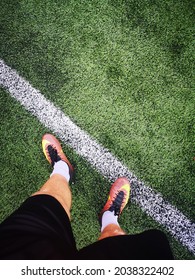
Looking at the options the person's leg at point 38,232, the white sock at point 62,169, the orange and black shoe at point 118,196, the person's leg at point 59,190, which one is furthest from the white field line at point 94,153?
the person's leg at point 38,232

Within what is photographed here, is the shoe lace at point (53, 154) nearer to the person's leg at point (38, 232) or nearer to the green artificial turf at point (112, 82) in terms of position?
the green artificial turf at point (112, 82)

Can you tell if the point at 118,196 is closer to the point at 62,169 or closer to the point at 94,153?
the point at 94,153

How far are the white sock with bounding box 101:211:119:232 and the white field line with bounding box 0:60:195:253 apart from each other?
244 mm

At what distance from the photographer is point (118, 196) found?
7.68 feet

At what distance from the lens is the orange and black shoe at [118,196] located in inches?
92.4

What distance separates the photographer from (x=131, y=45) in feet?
8.32

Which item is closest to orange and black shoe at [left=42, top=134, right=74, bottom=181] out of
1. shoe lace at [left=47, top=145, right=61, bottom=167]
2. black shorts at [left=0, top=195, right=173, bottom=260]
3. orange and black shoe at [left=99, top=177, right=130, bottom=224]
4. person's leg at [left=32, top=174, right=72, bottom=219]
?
shoe lace at [left=47, top=145, right=61, bottom=167]

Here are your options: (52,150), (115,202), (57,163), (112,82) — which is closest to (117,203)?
(115,202)

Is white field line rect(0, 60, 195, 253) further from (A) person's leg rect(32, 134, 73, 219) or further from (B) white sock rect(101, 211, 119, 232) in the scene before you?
(B) white sock rect(101, 211, 119, 232)

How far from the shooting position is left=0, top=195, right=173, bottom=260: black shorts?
4.93 feet

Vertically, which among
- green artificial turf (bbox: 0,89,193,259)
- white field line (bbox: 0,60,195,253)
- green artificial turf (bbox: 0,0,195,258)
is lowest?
green artificial turf (bbox: 0,89,193,259)

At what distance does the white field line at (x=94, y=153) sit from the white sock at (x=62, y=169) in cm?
18

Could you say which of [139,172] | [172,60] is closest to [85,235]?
[139,172]

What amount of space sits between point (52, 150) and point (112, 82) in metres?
0.84
